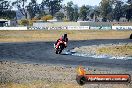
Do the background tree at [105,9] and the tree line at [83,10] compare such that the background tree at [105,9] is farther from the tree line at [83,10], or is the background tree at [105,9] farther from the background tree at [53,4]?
the background tree at [53,4]

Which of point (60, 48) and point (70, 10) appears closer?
point (60, 48)

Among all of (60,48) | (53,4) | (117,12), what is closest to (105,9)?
(117,12)

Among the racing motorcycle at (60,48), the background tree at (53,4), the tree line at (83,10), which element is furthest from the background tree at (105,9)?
the racing motorcycle at (60,48)

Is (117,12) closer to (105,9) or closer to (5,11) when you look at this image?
(105,9)

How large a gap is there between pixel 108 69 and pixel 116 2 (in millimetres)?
146982

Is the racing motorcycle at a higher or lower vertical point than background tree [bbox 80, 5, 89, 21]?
lower

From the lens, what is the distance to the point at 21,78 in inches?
520

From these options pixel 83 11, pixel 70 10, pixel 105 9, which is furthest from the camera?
pixel 70 10

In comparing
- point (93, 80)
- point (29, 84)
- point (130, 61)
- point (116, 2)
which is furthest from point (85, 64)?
point (116, 2)

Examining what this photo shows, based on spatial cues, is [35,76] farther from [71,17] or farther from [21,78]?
[71,17]

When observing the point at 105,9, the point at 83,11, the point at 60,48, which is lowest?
the point at 60,48

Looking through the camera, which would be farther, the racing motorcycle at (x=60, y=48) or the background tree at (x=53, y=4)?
the background tree at (x=53, y=4)

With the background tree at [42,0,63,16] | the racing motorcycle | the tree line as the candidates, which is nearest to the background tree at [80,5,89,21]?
the tree line

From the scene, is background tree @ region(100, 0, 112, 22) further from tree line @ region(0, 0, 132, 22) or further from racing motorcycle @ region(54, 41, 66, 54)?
racing motorcycle @ region(54, 41, 66, 54)
